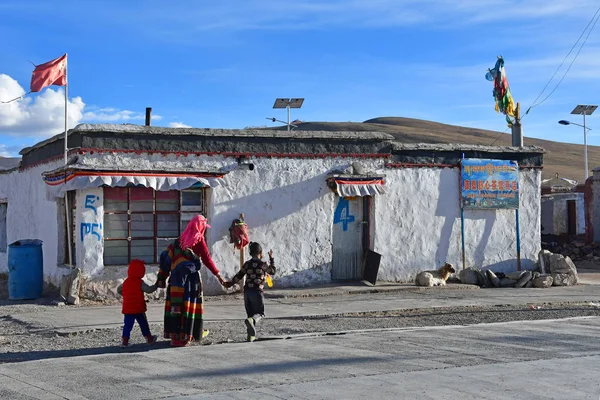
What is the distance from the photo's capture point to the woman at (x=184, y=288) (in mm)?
10328

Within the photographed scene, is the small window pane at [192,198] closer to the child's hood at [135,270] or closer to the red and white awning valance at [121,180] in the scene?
the red and white awning valance at [121,180]

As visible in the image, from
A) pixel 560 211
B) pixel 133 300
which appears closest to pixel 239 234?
pixel 133 300

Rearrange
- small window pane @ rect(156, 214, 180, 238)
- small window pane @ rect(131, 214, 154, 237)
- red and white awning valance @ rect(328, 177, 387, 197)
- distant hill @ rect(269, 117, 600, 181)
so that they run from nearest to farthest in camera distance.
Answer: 1. small window pane @ rect(131, 214, 154, 237)
2. small window pane @ rect(156, 214, 180, 238)
3. red and white awning valance @ rect(328, 177, 387, 197)
4. distant hill @ rect(269, 117, 600, 181)

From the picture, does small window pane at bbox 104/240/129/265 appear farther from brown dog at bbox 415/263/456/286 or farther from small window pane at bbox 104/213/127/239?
brown dog at bbox 415/263/456/286

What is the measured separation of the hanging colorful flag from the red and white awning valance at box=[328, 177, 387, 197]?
6008 mm

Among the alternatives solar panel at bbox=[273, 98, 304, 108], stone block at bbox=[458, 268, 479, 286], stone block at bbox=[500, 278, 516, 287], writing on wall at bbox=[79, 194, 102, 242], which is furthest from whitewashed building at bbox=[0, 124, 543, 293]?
solar panel at bbox=[273, 98, 304, 108]

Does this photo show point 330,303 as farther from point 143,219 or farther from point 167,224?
point 143,219

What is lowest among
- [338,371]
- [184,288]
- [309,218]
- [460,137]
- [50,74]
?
[338,371]

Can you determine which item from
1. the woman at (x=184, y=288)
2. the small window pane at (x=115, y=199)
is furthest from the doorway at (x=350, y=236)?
the woman at (x=184, y=288)

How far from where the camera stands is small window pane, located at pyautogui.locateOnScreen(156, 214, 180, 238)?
16672mm

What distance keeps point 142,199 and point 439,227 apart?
723 cm

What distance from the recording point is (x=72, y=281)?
50.5 feet

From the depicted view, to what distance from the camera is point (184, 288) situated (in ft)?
33.9

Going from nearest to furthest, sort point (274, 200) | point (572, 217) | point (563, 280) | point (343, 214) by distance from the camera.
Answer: point (274, 200) → point (343, 214) → point (563, 280) → point (572, 217)
